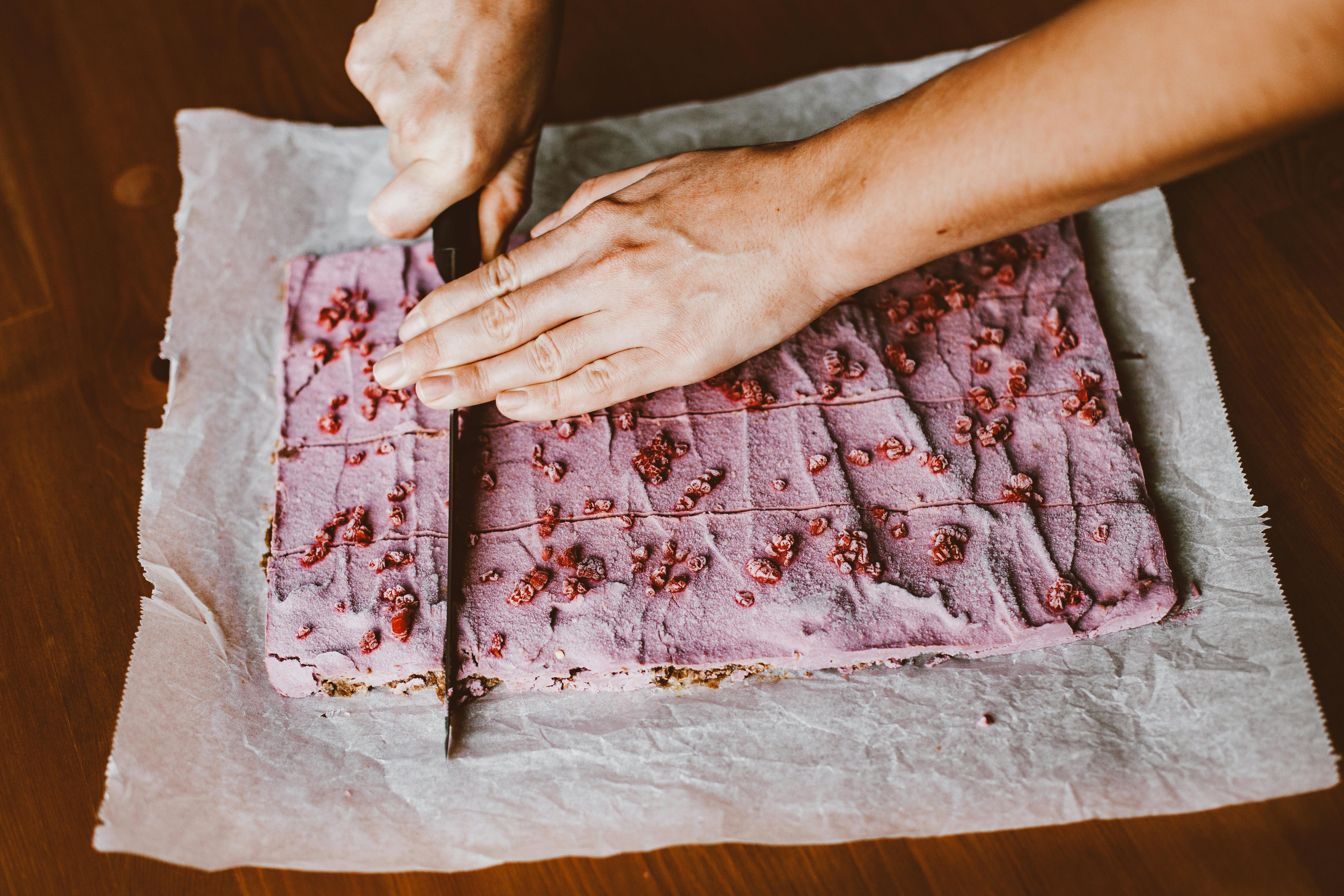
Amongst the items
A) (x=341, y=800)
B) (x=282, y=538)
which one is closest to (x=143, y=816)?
(x=341, y=800)

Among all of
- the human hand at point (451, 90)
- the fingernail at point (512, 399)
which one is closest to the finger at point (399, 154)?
the human hand at point (451, 90)

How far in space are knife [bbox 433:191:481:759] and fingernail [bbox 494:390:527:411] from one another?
0.12 metres

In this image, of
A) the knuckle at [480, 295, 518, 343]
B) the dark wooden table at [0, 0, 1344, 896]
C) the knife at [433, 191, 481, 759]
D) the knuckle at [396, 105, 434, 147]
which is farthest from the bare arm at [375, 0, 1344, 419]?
the dark wooden table at [0, 0, 1344, 896]

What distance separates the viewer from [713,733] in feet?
5.39

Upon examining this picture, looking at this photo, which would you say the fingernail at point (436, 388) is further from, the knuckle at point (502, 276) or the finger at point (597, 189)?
the finger at point (597, 189)

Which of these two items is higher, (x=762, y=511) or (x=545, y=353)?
(x=545, y=353)

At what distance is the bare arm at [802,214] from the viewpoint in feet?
4.16

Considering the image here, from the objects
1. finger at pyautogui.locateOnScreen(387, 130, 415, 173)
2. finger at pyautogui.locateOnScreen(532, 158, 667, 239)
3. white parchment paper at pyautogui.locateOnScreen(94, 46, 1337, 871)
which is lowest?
white parchment paper at pyautogui.locateOnScreen(94, 46, 1337, 871)

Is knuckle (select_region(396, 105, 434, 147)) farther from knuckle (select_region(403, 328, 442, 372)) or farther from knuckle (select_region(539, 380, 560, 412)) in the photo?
knuckle (select_region(539, 380, 560, 412))

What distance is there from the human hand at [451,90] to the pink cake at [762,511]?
16.6 inches

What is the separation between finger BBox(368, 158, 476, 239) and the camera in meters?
1.73

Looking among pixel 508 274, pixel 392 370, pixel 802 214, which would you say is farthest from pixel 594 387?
pixel 802 214

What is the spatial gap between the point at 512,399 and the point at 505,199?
0.45m

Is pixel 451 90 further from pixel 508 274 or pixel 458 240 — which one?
pixel 508 274
